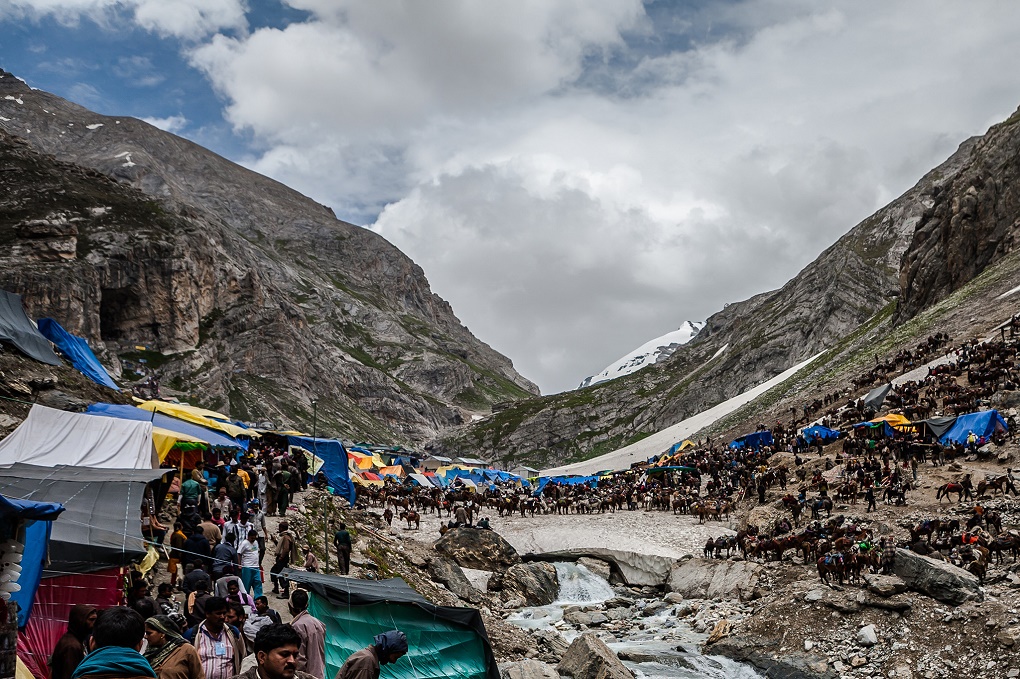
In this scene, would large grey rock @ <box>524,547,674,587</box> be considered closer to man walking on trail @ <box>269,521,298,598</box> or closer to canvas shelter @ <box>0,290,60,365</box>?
man walking on trail @ <box>269,521,298,598</box>

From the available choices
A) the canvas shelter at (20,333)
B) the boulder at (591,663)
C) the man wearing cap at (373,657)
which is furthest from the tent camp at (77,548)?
the canvas shelter at (20,333)

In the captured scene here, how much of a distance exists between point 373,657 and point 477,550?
24.3 meters

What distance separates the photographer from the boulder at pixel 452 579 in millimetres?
24203

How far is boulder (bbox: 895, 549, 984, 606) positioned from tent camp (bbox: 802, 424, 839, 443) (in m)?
26.8

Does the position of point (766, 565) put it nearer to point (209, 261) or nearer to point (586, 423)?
point (209, 261)

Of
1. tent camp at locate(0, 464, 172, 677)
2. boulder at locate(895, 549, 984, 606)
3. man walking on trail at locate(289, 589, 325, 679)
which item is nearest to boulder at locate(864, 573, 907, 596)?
boulder at locate(895, 549, 984, 606)

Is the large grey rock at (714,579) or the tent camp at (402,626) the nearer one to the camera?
the tent camp at (402,626)

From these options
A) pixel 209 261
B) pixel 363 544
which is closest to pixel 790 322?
pixel 209 261

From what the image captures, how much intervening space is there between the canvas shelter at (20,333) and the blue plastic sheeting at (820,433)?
44.3 meters

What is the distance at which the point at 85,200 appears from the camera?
327 ft

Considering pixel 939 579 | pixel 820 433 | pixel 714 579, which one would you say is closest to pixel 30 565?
pixel 939 579

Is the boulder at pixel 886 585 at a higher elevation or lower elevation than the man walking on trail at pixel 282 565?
lower

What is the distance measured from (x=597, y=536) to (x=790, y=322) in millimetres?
107393

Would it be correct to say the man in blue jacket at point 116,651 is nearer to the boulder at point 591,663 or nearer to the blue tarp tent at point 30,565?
the blue tarp tent at point 30,565
